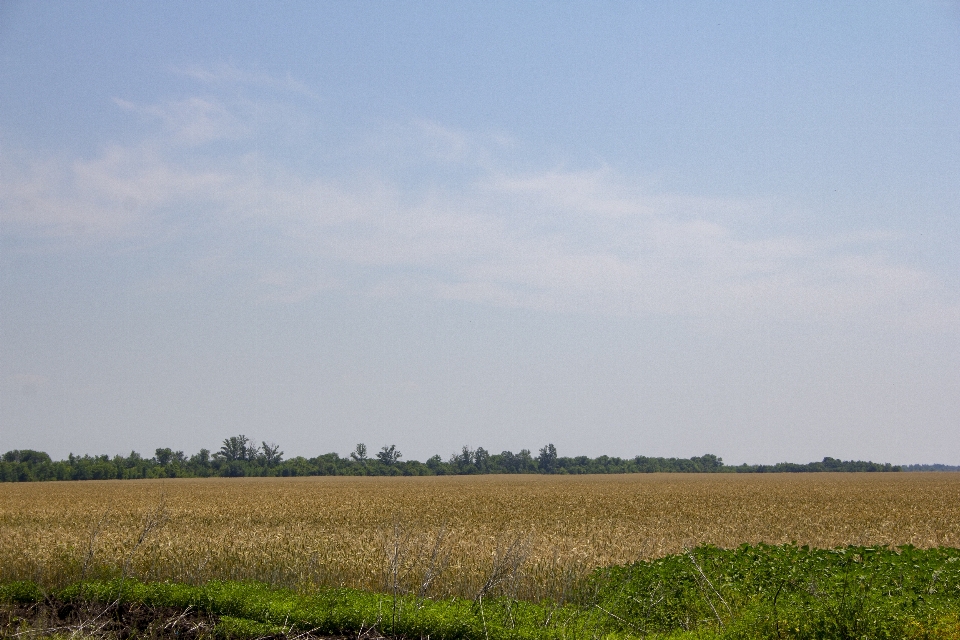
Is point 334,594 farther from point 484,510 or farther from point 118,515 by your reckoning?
point 118,515

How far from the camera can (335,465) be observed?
149 meters

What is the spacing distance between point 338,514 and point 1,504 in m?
23.9

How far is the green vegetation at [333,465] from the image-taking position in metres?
121

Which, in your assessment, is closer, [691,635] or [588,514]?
A: [691,635]

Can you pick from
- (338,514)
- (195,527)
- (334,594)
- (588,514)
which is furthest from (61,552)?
(588,514)

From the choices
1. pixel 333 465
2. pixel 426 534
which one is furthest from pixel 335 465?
pixel 426 534

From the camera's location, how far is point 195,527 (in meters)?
28.8

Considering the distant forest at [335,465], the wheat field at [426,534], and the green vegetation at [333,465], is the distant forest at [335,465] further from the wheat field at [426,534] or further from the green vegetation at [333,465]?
the wheat field at [426,534]

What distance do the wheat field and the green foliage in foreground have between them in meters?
0.85

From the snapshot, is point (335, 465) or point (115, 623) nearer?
point (115, 623)

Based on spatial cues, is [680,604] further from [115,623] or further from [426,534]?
[426,534]

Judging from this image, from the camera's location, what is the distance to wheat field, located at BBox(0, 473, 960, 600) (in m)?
17.6

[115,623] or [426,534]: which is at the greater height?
[426,534]

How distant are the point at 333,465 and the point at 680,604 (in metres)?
140
